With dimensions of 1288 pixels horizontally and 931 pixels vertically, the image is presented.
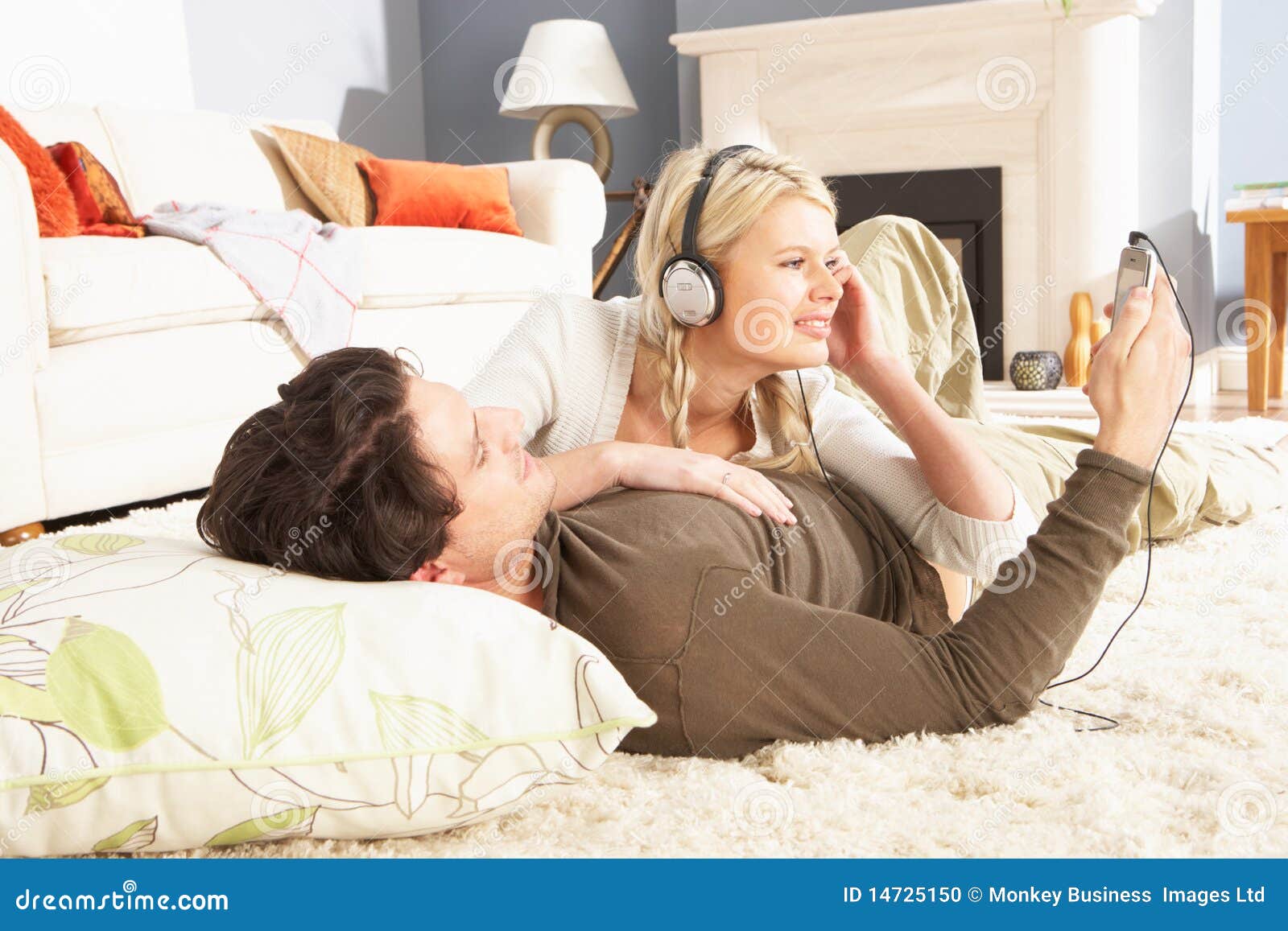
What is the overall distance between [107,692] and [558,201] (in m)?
2.81

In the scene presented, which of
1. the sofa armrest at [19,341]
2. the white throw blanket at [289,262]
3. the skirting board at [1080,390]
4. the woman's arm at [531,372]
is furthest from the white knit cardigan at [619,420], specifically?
the skirting board at [1080,390]

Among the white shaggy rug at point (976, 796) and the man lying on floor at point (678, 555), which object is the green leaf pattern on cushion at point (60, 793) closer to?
the white shaggy rug at point (976, 796)

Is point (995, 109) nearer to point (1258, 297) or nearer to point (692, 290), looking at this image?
Answer: point (1258, 297)

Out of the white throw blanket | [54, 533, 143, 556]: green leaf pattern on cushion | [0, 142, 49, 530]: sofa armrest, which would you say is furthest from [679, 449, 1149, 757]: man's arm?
the white throw blanket

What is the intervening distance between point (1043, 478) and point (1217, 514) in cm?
43

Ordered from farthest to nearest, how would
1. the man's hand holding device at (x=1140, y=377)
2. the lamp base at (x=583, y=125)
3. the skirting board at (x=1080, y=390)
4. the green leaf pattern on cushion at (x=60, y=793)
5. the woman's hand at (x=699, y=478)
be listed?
1. the lamp base at (x=583, y=125)
2. the skirting board at (x=1080, y=390)
3. the woman's hand at (x=699, y=478)
4. the man's hand holding device at (x=1140, y=377)
5. the green leaf pattern on cushion at (x=60, y=793)

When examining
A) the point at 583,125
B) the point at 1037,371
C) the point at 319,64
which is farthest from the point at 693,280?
the point at 319,64

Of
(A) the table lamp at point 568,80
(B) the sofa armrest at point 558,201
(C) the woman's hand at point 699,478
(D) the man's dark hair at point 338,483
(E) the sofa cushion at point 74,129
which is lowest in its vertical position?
(C) the woman's hand at point 699,478

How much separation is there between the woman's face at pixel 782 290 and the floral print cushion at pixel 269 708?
468mm

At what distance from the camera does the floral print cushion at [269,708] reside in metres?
0.73

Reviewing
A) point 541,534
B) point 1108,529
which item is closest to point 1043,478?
point 1108,529

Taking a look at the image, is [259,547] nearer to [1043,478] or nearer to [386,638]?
[386,638]
